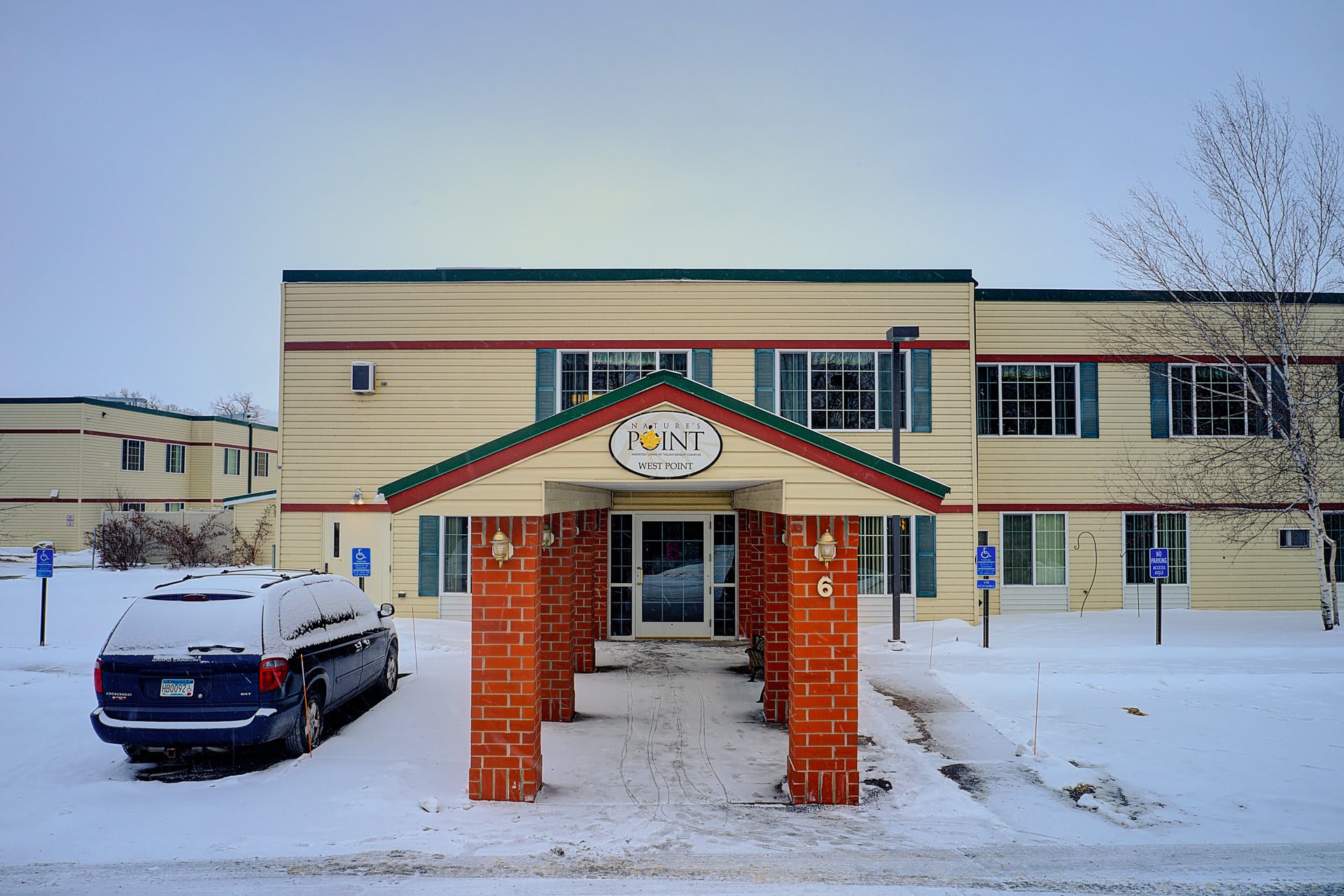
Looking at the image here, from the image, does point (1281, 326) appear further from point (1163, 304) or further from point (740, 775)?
point (740, 775)

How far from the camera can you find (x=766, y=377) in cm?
1538

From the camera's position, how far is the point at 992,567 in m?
12.5

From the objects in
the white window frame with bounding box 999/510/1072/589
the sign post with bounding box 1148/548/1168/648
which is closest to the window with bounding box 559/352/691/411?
the white window frame with bounding box 999/510/1072/589

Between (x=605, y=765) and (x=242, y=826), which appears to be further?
(x=605, y=765)

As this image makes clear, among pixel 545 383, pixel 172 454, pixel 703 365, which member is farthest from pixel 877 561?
pixel 172 454

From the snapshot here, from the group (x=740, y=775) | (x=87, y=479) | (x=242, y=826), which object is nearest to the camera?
(x=242, y=826)

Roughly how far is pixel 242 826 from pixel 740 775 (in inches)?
163

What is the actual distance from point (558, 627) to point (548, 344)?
7.63 meters

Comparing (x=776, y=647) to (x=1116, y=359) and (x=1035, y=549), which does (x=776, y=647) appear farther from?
(x=1116, y=359)

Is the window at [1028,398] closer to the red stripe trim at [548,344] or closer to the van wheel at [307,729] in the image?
the red stripe trim at [548,344]

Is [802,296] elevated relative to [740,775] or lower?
elevated

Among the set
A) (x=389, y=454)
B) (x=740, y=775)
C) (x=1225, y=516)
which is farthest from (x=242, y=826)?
(x=1225, y=516)

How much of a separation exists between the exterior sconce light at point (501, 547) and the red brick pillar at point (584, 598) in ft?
15.4

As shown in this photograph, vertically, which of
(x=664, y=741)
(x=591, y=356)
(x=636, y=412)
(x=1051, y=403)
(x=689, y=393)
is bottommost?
(x=664, y=741)
